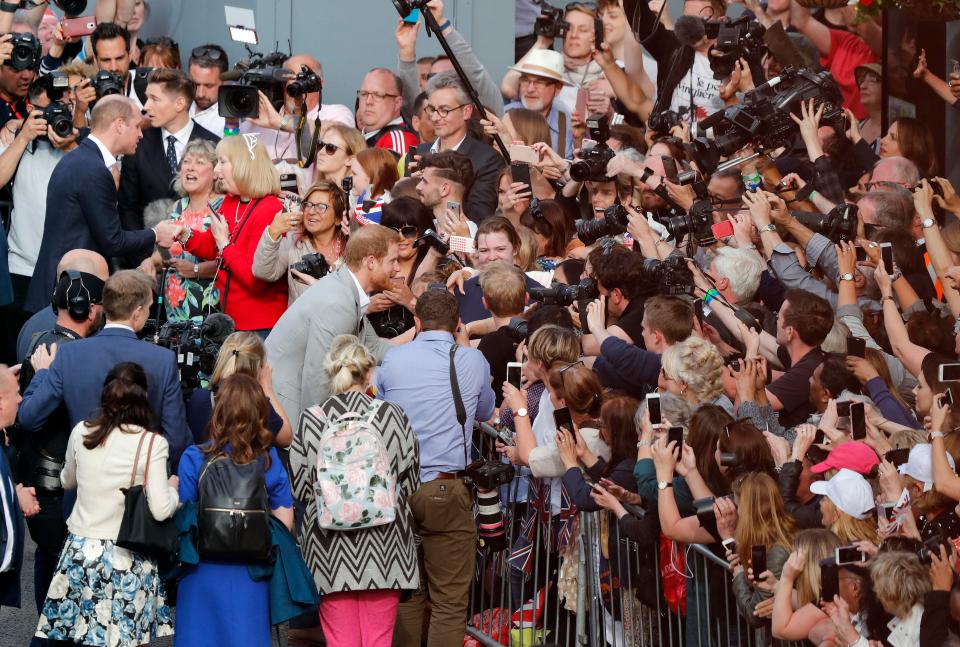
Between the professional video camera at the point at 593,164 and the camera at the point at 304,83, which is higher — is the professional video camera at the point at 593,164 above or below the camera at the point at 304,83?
below

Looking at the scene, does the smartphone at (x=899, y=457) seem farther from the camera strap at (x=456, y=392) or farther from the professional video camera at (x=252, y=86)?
the professional video camera at (x=252, y=86)

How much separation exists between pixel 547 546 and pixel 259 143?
9.61 ft

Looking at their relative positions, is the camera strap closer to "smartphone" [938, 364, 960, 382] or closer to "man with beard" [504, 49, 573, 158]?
"smartphone" [938, 364, 960, 382]

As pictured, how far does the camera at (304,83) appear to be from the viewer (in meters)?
8.84

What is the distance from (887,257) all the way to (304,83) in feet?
12.5

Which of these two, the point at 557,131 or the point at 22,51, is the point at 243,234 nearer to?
the point at 557,131

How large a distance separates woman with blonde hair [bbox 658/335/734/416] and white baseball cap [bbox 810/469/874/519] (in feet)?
3.35

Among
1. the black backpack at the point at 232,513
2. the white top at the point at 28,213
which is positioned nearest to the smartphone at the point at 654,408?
the black backpack at the point at 232,513

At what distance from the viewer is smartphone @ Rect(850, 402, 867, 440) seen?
5656mm

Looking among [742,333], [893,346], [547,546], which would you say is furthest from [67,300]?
[893,346]

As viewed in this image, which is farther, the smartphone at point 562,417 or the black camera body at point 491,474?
the black camera body at point 491,474

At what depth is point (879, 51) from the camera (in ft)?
30.0

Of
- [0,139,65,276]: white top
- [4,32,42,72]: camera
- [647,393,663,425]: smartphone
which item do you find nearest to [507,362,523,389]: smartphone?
[647,393,663,425]: smartphone

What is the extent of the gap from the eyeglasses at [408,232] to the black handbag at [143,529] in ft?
7.73
